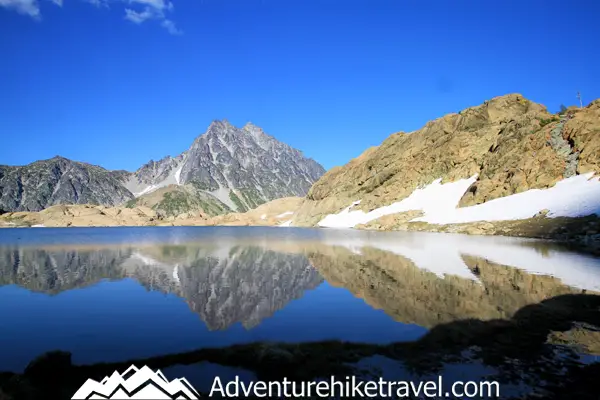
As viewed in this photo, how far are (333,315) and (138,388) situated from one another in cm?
829

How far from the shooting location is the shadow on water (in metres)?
8.26

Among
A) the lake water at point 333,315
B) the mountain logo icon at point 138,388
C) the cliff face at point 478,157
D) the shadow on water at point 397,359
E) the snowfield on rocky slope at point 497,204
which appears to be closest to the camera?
the mountain logo icon at point 138,388

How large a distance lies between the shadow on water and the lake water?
7 centimetres

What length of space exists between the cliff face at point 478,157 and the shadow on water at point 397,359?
6690 cm

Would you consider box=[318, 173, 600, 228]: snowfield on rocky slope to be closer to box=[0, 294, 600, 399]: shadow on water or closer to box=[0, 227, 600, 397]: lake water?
box=[0, 227, 600, 397]: lake water

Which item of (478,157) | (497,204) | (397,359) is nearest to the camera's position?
(397,359)

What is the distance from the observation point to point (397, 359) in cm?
978

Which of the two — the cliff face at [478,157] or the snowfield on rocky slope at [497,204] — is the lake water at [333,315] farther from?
the cliff face at [478,157]

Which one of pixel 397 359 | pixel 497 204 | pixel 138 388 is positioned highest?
pixel 497 204

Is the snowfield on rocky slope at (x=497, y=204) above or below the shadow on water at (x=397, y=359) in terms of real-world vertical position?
above

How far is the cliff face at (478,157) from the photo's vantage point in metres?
69.9

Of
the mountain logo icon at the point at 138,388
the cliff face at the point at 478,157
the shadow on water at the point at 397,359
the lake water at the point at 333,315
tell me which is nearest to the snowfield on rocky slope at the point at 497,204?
the cliff face at the point at 478,157

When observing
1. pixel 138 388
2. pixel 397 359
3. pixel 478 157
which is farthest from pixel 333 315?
pixel 478 157

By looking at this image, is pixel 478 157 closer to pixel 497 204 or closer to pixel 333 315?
pixel 497 204
